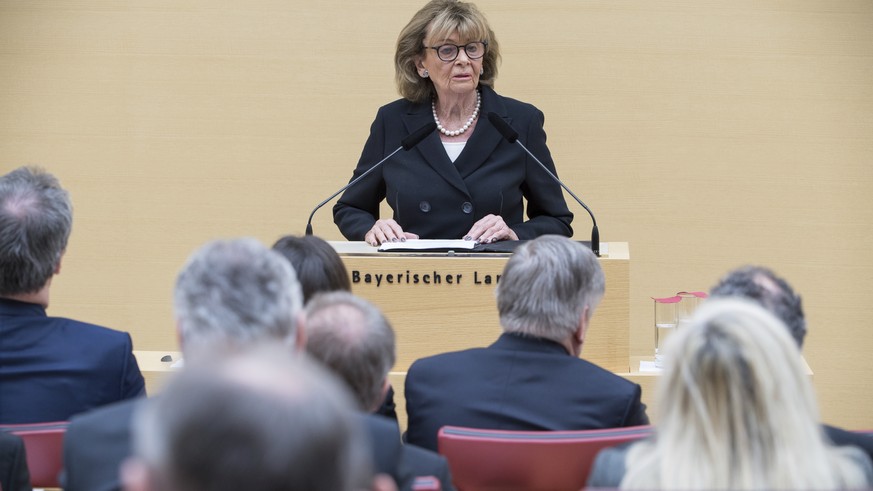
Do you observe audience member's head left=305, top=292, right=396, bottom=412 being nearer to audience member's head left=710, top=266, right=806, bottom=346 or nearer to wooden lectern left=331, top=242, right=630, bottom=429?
audience member's head left=710, top=266, right=806, bottom=346

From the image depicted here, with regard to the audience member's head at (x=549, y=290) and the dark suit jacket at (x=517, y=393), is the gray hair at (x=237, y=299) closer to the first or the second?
the dark suit jacket at (x=517, y=393)

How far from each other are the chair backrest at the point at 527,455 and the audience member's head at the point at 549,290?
436 mm

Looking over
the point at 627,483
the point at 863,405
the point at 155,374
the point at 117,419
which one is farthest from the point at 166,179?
the point at 627,483

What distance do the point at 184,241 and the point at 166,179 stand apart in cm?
32

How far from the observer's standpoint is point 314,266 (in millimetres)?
2826

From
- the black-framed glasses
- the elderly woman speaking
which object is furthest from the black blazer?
the black-framed glasses

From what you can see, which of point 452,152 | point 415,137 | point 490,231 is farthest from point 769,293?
point 452,152

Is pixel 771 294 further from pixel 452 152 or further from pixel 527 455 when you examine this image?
pixel 452 152

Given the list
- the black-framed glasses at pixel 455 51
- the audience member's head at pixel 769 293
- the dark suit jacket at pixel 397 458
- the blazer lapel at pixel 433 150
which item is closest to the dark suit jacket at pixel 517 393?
the audience member's head at pixel 769 293

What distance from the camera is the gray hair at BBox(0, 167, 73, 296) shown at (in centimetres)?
283

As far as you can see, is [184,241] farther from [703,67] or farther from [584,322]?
[584,322]

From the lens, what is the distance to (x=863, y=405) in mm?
5789

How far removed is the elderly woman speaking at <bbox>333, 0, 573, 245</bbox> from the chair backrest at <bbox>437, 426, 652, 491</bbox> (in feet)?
5.94

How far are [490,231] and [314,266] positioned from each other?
1130mm
